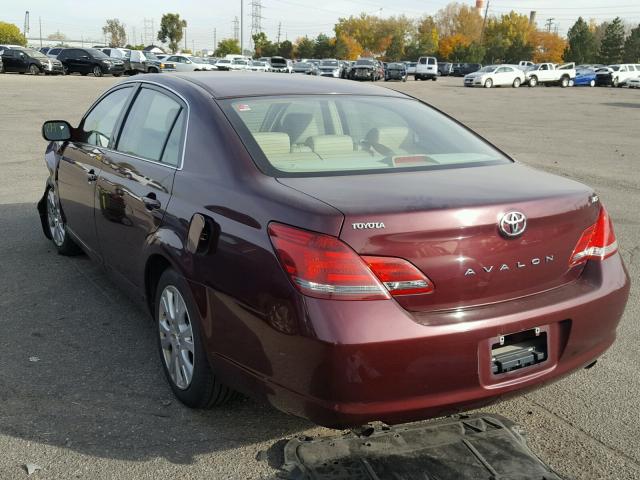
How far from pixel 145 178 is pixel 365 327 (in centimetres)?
178

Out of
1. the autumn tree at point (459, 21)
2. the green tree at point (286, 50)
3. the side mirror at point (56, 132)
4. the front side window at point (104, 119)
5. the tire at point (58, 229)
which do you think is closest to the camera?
the front side window at point (104, 119)

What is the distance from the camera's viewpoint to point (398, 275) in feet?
8.24

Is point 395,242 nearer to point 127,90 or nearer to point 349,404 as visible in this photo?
point 349,404

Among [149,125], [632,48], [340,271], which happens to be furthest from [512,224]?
[632,48]

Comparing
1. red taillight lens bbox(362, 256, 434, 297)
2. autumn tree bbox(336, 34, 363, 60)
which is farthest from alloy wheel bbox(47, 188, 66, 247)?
autumn tree bbox(336, 34, 363, 60)

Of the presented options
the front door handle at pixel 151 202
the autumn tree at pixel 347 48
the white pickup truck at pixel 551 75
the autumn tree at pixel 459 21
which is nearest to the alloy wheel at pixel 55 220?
the front door handle at pixel 151 202

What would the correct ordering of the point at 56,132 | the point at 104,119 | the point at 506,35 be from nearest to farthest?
the point at 104,119 → the point at 56,132 → the point at 506,35

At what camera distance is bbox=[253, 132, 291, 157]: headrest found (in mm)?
3184

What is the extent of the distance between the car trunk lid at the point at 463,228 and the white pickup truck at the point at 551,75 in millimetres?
51657

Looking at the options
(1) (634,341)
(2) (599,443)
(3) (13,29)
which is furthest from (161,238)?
(3) (13,29)

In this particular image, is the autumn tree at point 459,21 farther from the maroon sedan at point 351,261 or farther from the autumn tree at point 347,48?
the maroon sedan at point 351,261

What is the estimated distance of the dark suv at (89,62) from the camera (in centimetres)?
4319

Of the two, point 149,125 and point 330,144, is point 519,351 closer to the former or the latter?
point 330,144

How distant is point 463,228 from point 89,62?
4532cm
